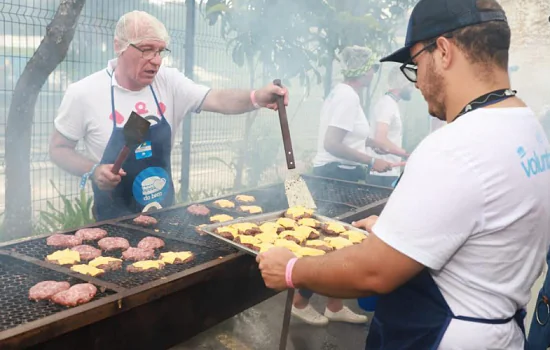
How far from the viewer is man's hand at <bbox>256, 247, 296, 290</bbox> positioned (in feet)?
6.90

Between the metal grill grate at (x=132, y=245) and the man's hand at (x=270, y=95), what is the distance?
1.49 m

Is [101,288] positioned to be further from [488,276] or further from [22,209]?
[22,209]

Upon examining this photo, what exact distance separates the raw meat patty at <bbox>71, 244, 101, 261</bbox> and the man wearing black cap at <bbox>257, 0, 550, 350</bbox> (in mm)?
1299

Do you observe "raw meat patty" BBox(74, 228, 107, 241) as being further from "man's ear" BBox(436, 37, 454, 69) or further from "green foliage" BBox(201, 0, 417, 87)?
"green foliage" BBox(201, 0, 417, 87)

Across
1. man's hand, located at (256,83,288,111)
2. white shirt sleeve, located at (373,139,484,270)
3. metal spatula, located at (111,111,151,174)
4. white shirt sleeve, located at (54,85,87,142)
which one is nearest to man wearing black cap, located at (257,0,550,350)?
white shirt sleeve, located at (373,139,484,270)

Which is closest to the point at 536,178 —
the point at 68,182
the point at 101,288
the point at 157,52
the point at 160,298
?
the point at 160,298

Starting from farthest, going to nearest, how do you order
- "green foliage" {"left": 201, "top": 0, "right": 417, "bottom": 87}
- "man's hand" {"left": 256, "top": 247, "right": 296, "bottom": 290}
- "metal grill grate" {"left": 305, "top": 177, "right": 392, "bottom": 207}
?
1. "green foliage" {"left": 201, "top": 0, "right": 417, "bottom": 87}
2. "metal grill grate" {"left": 305, "top": 177, "right": 392, "bottom": 207}
3. "man's hand" {"left": 256, "top": 247, "right": 296, "bottom": 290}

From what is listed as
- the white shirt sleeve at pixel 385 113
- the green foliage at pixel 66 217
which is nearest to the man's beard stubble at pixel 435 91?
the white shirt sleeve at pixel 385 113

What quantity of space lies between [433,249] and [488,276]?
30cm

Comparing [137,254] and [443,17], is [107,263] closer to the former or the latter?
[137,254]

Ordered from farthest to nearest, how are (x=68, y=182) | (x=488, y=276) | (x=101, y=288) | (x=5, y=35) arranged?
(x=68, y=182)
(x=5, y=35)
(x=101, y=288)
(x=488, y=276)

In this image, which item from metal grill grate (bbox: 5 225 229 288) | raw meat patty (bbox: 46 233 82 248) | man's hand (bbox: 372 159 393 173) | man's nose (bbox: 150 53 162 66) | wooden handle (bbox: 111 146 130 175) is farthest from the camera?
man's hand (bbox: 372 159 393 173)

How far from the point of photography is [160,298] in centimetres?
233

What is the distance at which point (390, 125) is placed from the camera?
20.0 ft
